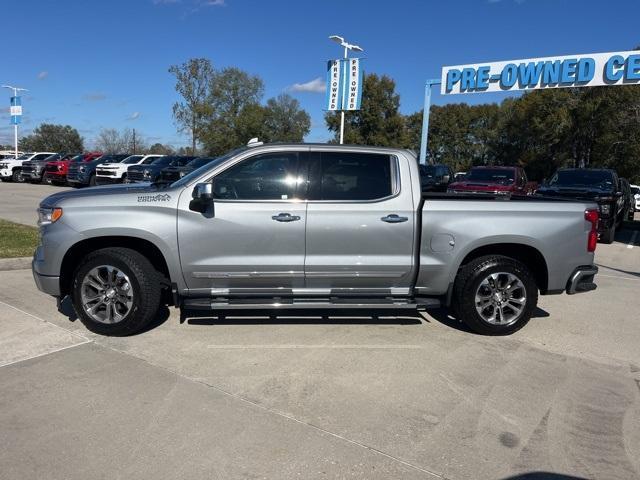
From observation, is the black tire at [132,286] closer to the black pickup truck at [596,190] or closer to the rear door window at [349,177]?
the rear door window at [349,177]

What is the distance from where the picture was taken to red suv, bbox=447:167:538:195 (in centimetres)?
1476

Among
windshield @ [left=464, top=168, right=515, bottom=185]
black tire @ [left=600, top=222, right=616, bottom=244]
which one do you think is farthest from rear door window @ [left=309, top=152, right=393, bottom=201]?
windshield @ [left=464, top=168, right=515, bottom=185]

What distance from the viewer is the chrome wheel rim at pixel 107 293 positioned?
5051 millimetres

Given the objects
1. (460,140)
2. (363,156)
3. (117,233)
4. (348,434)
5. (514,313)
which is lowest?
(348,434)

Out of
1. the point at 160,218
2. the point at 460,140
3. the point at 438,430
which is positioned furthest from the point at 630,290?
the point at 460,140

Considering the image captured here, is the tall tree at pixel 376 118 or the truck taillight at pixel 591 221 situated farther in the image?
the tall tree at pixel 376 118

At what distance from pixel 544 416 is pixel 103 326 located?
395cm

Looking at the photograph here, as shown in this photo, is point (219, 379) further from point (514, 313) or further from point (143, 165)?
point (143, 165)

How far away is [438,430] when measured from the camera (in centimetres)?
353

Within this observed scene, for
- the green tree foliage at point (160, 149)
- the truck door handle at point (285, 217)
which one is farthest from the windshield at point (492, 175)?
the green tree foliage at point (160, 149)

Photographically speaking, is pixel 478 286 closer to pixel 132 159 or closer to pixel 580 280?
pixel 580 280

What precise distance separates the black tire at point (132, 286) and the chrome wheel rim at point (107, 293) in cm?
3

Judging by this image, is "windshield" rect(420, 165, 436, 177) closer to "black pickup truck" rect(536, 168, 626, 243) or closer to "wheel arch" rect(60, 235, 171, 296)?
"black pickup truck" rect(536, 168, 626, 243)

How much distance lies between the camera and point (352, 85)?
2597cm
